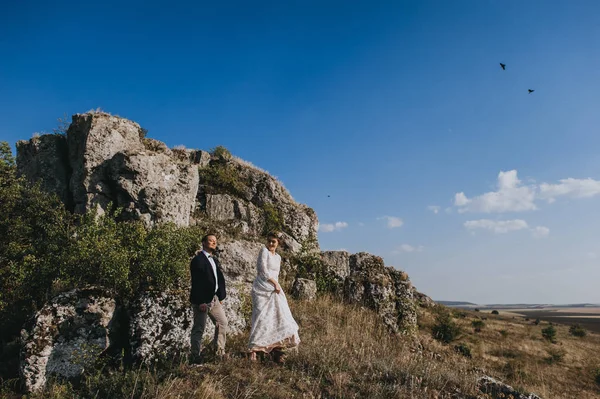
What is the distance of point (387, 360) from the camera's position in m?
8.45

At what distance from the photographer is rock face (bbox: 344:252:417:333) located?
1483 cm

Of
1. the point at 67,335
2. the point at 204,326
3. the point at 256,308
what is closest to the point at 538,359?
the point at 256,308

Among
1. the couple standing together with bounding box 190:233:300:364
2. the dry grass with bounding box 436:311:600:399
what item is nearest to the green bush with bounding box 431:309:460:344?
the dry grass with bounding box 436:311:600:399

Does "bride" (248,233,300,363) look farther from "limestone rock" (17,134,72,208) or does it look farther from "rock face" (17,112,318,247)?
"limestone rock" (17,134,72,208)

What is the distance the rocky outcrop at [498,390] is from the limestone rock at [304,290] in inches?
312

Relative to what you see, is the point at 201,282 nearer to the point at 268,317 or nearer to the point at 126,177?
the point at 268,317

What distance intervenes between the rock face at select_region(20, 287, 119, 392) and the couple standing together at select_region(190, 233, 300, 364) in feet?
7.77

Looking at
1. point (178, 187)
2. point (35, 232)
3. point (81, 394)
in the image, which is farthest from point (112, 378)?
point (178, 187)

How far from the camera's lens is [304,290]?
14664 mm

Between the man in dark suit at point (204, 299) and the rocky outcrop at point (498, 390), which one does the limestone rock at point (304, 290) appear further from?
the rocky outcrop at point (498, 390)

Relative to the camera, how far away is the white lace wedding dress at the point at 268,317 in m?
7.61

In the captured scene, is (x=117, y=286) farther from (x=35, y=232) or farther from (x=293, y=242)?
(x=293, y=242)

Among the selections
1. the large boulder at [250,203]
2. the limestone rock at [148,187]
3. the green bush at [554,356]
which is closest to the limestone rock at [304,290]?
the large boulder at [250,203]

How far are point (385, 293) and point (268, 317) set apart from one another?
29.6ft
